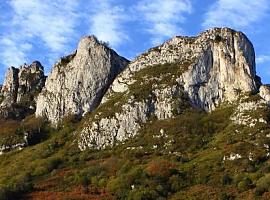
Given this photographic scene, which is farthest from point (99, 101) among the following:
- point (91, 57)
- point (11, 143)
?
point (11, 143)

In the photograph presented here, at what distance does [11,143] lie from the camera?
172625 millimetres

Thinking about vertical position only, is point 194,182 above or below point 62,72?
below

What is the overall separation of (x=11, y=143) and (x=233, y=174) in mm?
73898

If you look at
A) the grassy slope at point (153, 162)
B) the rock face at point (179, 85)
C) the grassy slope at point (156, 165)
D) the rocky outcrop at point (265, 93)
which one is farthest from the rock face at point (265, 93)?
the grassy slope at point (156, 165)

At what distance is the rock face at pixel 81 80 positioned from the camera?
589 ft

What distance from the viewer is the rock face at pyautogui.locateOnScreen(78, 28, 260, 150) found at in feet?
522

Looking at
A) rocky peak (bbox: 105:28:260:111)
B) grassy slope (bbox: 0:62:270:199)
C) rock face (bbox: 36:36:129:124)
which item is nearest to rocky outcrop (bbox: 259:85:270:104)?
rocky peak (bbox: 105:28:260:111)

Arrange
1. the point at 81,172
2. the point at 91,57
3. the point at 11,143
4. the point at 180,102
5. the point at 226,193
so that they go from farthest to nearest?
the point at 91,57 < the point at 11,143 < the point at 180,102 < the point at 81,172 < the point at 226,193

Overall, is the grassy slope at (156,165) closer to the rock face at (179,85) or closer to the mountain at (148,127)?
the mountain at (148,127)

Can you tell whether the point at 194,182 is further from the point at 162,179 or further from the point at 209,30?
the point at 209,30

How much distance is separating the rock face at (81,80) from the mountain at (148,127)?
1.01ft

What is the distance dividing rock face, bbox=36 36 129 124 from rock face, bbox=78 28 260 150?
716 cm

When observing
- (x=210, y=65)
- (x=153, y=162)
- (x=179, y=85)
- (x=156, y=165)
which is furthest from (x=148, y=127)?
(x=156, y=165)

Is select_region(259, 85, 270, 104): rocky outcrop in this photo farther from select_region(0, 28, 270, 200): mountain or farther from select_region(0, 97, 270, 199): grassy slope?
select_region(0, 97, 270, 199): grassy slope
